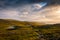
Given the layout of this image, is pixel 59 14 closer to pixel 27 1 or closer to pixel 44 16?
pixel 44 16

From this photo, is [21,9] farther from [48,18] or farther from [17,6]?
[48,18]

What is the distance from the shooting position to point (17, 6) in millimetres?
143500

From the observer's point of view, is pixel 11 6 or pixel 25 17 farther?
pixel 11 6

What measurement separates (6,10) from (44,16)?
109 feet

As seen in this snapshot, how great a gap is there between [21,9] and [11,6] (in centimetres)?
907

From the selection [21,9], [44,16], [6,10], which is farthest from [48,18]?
[6,10]

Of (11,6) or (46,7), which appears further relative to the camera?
(11,6)

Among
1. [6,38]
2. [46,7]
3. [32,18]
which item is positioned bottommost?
[6,38]

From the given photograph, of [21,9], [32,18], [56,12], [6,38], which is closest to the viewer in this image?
[6,38]

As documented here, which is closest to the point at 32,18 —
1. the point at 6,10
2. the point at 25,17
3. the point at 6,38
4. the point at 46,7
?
the point at 25,17

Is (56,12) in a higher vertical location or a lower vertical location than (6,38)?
higher

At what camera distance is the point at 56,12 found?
13050 centimetres

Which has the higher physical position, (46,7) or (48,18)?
(46,7)

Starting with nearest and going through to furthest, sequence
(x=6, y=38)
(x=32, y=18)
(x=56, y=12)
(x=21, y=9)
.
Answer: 1. (x=6, y=38)
2. (x=32, y=18)
3. (x=56, y=12)
4. (x=21, y=9)
